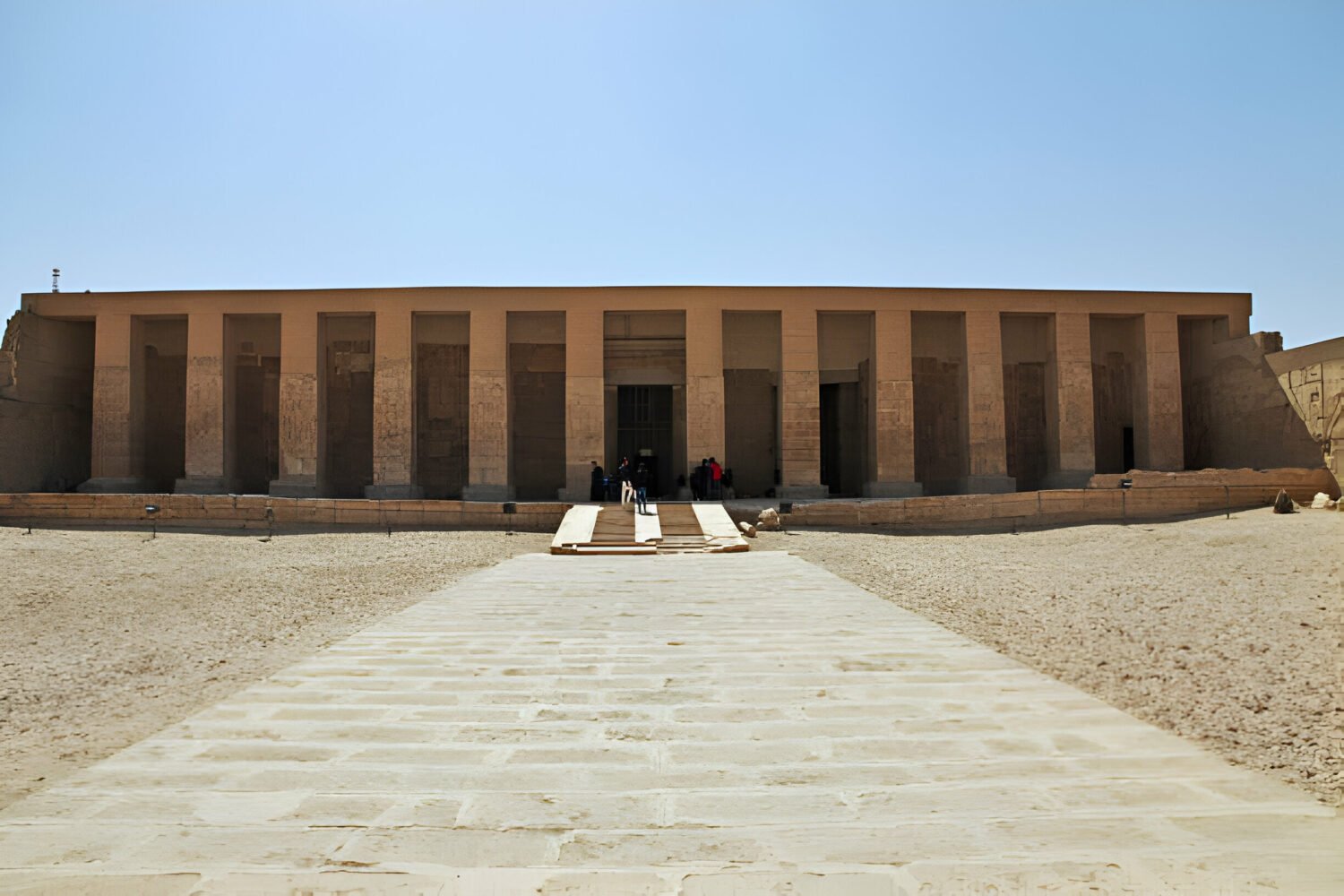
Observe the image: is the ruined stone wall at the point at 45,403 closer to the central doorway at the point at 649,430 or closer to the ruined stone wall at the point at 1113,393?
the central doorway at the point at 649,430

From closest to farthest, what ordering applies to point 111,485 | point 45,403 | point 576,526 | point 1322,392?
point 576,526 → point 1322,392 → point 111,485 → point 45,403

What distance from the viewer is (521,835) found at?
2.43 metres

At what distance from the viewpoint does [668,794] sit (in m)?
2.75

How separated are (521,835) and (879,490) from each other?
20.2 metres

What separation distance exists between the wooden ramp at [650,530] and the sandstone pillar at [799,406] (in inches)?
182

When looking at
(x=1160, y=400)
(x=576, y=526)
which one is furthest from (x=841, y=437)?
(x=576, y=526)

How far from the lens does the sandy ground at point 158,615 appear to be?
14.0 ft

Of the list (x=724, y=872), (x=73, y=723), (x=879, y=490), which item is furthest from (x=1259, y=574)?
(x=879, y=490)

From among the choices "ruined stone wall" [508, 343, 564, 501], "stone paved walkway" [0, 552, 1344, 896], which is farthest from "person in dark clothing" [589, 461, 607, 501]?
"stone paved walkway" [0, 552, 1344, 896]

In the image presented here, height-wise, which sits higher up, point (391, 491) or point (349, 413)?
point (349, 413)

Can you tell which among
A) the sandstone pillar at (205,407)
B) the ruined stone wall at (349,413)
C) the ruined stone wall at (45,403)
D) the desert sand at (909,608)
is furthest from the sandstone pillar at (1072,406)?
the ruined stone wall at (45,403)

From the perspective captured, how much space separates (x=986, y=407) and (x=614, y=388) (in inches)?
408

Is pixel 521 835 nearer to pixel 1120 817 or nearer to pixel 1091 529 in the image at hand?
pixel 1120 817

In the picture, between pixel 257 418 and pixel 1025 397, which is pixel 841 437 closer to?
pixel 1025 397
